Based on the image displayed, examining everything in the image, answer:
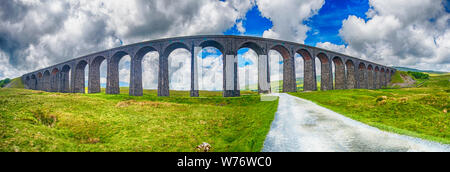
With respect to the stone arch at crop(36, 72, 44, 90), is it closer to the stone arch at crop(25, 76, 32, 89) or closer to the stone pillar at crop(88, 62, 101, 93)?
the stone arch at crop(25, 76, 32, 89)

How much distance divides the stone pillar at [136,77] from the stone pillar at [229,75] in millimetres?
21901

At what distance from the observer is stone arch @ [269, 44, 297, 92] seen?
43.6m

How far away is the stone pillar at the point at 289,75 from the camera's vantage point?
43562 mm

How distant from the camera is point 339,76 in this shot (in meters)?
56.9

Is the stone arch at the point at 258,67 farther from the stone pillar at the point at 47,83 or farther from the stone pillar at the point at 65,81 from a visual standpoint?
the stone pillar at the point at 47,83

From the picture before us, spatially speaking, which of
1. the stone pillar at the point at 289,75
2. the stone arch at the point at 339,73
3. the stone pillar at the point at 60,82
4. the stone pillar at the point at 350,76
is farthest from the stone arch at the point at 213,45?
the stone pillar at the point at 60,82

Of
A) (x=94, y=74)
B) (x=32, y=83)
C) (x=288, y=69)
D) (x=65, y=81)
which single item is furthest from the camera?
(x=32, y=83)

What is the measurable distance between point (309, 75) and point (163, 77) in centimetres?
3934

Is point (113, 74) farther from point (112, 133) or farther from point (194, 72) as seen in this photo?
point (112, 133)

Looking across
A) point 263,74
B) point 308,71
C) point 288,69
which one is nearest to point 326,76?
point 308,71
